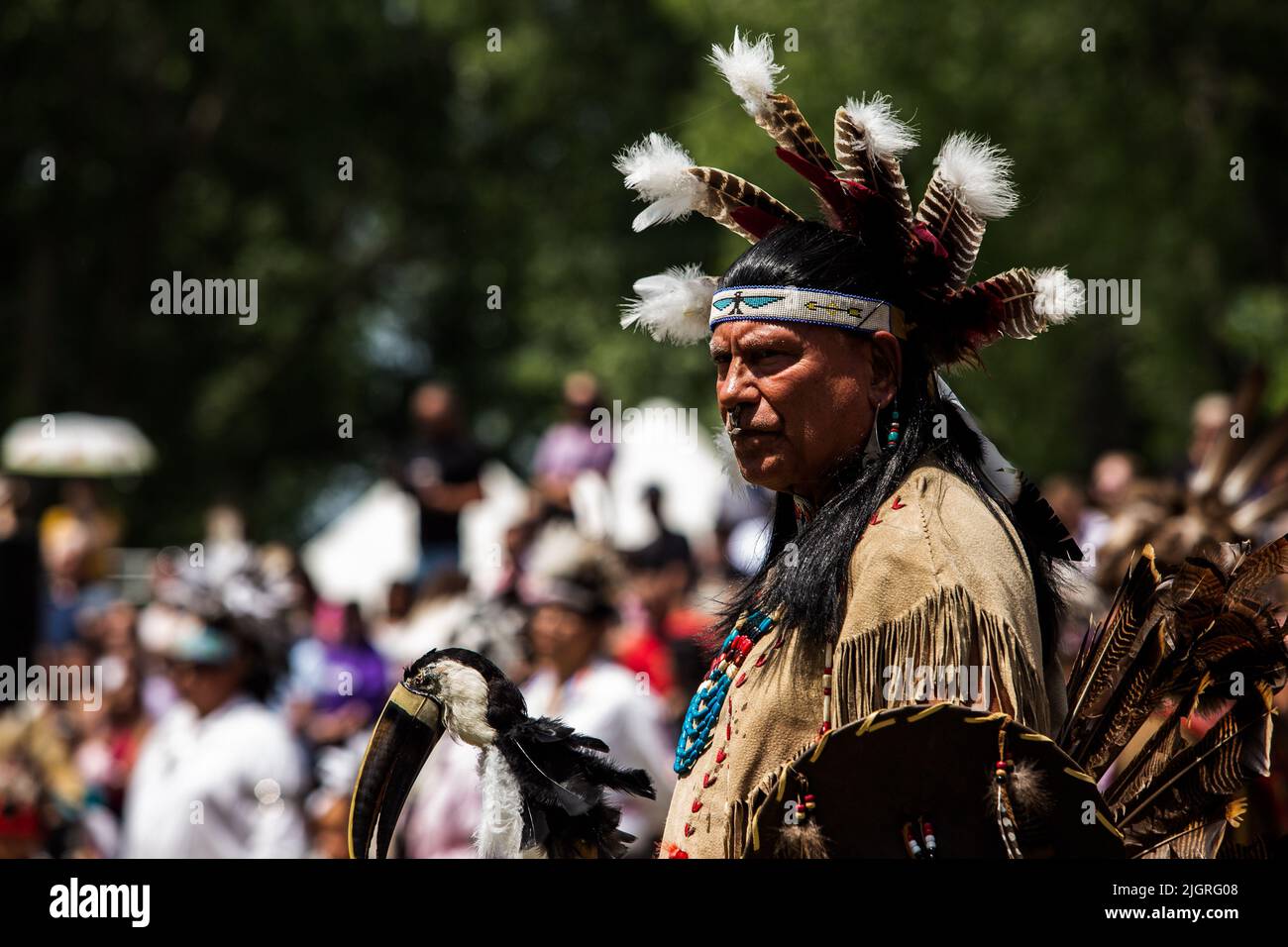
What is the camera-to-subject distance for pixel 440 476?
10648mm

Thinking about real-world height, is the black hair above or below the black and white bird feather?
above

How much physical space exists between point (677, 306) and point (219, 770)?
12.3ft

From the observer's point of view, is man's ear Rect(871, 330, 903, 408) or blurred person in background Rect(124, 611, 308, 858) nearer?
man's ear Rect(871, 330, 903, 408)

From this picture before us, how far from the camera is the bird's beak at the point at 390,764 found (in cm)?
322

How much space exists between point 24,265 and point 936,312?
23.8m

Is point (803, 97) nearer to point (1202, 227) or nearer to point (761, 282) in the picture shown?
point (1202, 227)

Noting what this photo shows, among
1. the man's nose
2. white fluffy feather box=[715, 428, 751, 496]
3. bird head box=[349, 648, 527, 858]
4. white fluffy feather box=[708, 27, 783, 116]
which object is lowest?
bird head box=[349, 648, 527, 858]

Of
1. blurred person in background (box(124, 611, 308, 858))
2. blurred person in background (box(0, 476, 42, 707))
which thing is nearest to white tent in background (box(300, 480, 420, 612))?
blurred person in background (box(0, 476, 42, 707))

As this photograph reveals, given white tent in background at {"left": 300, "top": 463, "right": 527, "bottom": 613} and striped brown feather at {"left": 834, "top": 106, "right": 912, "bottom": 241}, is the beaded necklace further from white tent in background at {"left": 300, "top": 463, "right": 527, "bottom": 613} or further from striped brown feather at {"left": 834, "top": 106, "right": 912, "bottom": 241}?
white tent in background at {"left": 300, "top": 463, "right": 527, "bottom": 613}

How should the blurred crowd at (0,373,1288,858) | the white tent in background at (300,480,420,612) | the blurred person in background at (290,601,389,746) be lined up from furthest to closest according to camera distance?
the white tent in background at (300,480,420,612)
the blurred person in background at (290,601,389,746)
the blurred crowd at (0,373,1288,858)

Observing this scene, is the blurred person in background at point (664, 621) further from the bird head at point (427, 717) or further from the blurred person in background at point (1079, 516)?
the bird head at point (427, 717)

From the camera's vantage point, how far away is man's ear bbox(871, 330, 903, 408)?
317cm

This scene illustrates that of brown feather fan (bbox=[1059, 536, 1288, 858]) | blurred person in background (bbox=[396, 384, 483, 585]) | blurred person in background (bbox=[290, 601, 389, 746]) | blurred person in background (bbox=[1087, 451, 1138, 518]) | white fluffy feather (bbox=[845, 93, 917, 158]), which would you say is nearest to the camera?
brown feather fan (bbox=[1059, 536, 1288, 858])
